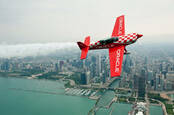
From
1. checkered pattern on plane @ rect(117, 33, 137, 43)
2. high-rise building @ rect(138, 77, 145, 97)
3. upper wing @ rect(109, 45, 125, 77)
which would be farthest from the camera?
high-rise building @ rect(138, 77, 145, 97)

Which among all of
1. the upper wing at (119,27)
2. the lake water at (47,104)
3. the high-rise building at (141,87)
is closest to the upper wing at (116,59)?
the upper wing at (119,27)

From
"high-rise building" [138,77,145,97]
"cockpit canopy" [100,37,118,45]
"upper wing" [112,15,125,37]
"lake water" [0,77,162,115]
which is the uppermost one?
"upper wing" [112,15,125,37]

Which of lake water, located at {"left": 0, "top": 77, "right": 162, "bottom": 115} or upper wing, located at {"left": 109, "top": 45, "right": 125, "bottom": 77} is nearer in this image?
upper wing, located at {"left": 109, "top": 45, "right": 125, "bottom": 77}

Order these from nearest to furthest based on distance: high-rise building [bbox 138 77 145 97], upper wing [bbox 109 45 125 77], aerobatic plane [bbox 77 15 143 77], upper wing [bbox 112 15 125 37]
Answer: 1. upper wing [bbox 109 45 125 77]
2. aerobatic plane [bbox 77 15 143 77]
3. upper wing [bbox 112 15 125 37]
4. high-rise building [bbox 138 77 145 97]

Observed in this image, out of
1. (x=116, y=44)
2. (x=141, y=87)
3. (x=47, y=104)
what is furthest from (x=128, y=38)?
(x=141, y=87)

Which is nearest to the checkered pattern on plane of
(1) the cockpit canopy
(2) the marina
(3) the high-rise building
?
(1) the cockpit canopy

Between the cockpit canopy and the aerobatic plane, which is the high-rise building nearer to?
the aerobatic plane
